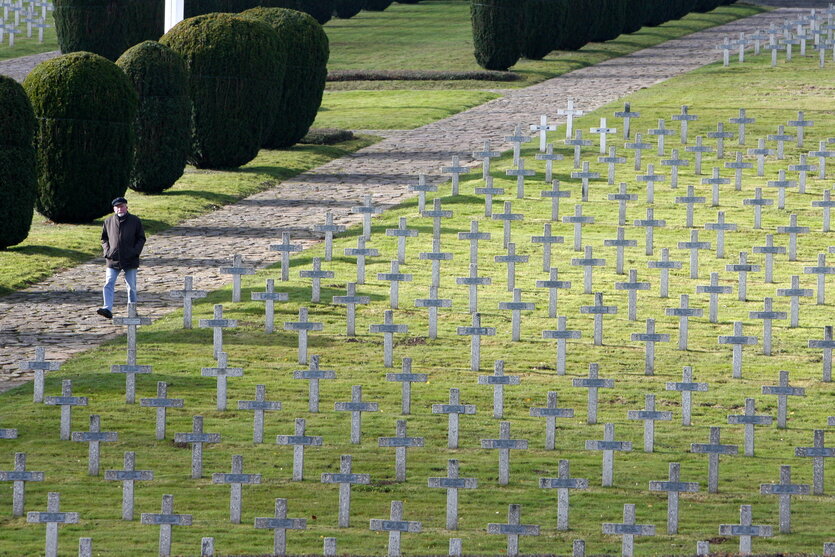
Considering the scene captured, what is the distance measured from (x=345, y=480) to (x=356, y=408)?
2168 mm

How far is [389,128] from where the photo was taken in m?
36.1

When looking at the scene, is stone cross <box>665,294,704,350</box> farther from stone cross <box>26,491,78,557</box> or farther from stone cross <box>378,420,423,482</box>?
stone cross <box>26,491,78,557</box>

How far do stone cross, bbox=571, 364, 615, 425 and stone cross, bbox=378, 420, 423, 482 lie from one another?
2.11 metres

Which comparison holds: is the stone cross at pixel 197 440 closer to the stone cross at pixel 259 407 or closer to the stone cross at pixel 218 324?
the stone cross at pixel 259 407

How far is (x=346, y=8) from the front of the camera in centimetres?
6072

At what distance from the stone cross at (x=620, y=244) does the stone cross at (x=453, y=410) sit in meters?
7.02

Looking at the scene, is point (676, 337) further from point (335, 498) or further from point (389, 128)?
point (389, 128)

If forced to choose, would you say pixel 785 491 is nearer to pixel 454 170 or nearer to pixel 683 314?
pixel 683 314

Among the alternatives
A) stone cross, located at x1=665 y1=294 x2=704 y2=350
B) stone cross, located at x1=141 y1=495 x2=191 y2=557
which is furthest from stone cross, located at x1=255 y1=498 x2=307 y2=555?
stone cross, located at x1=665 y1=294 x2=704 y2=350

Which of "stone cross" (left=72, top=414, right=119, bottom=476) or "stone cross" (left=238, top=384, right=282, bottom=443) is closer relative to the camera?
"stone cross" (left=72, top=414, right=119, bottom=476)

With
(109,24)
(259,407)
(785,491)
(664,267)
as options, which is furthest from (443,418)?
(109,24)

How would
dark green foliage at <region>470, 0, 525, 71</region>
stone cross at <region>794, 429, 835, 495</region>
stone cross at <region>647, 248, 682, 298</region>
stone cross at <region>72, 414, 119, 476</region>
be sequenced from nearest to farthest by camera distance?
1. stone cross at <region>794, 429, 835, 495</region>
2. stone cross at <region>72, 414, 119, 476</region>
3. stone cross at <region>647, 248, 682, 298</region>
4. dark green foliage at <region>470, 0, 525, 71</region>

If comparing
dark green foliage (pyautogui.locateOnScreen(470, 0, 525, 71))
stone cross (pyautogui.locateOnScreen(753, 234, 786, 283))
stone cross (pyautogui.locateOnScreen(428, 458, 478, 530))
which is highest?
dark green foliage (pyautogui.locateOnScreen(470, 0, 525, 71))

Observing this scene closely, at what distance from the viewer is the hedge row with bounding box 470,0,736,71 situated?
43719 millimetres
